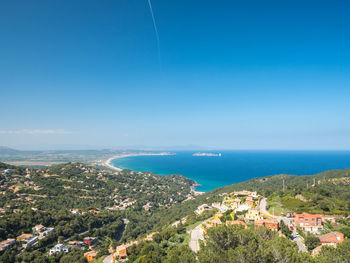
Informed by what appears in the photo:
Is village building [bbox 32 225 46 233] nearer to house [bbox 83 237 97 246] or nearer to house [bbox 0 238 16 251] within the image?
house [bbox 0 238 16 251]

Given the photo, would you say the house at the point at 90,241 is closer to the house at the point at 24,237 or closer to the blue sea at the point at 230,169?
the house at the point at 24,237

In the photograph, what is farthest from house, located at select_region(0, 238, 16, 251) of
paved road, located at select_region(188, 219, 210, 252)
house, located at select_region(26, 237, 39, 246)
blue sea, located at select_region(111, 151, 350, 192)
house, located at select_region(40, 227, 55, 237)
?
blue sea, located at select_region(111, 151, 350, 192)

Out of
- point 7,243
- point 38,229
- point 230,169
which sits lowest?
point 230,169

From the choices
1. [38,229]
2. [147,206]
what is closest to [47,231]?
[38,229]

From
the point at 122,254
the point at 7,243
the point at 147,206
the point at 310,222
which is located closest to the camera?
the point at 122,254

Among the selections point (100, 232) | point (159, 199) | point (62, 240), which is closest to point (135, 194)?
point (159, 199)

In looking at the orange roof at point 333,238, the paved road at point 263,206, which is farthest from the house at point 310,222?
the paved road at point 263,206

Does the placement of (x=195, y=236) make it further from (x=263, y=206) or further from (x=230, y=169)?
(x=230, y=169)

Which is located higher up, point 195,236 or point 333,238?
point 333,238

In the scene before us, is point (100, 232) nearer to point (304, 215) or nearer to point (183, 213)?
point (183, 213)
